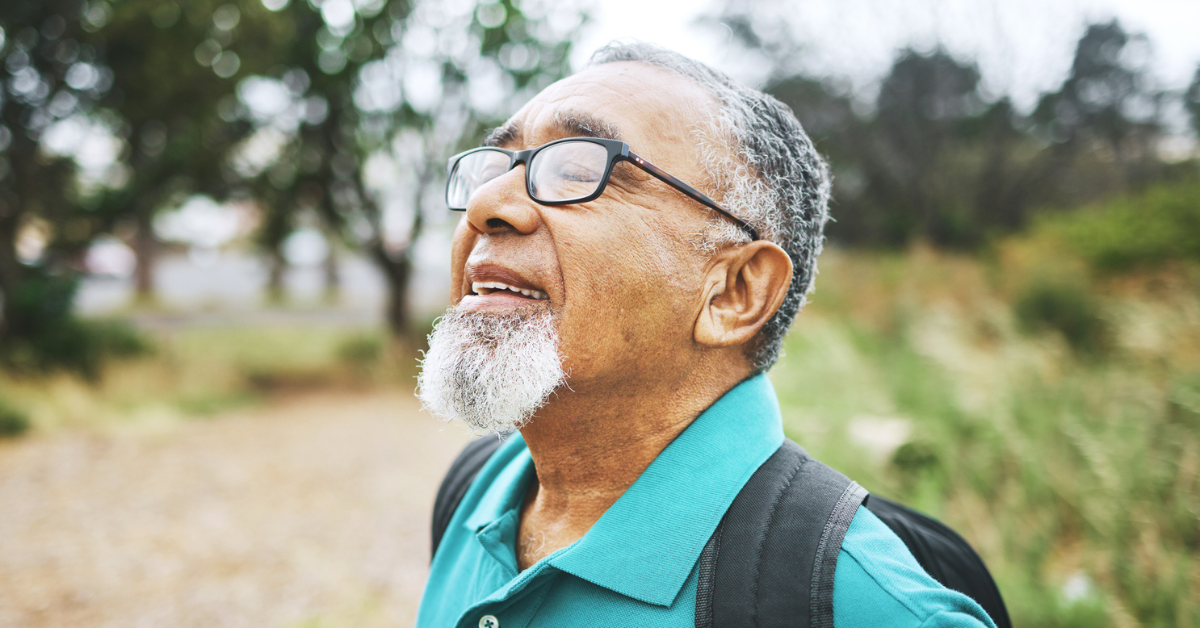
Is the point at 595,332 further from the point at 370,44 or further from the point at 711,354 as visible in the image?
the point at 370,44

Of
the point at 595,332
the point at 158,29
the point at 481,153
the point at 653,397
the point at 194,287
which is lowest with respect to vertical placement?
the point at 194,287

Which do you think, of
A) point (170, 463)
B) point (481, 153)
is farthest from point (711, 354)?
point (170, 463)

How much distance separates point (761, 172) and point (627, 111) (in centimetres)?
36

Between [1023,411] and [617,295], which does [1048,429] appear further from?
[617,295]

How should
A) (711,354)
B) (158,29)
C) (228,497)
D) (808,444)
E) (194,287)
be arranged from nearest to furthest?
(711,354), (808,444), (228,497), (158,29), (194,287)

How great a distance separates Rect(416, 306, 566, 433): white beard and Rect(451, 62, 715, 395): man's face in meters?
0.03

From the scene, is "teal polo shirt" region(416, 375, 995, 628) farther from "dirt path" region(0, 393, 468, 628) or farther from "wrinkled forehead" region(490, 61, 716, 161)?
"dirt path" region(0, 393, 468, 628)

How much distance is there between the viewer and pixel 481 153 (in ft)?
5.40

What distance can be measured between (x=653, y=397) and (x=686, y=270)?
0.30 metres

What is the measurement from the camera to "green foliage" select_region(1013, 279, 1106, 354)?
691cm

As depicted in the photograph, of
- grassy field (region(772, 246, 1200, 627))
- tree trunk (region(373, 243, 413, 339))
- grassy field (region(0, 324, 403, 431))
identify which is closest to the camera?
grassy field (region(772, 246, 1200, 627))

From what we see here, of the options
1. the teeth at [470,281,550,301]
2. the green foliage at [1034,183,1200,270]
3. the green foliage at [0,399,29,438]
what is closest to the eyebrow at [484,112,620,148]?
the teeth at [470,281,550,301]

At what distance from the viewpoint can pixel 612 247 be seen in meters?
1.37

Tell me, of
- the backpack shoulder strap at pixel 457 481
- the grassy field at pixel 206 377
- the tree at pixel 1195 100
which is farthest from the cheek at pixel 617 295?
the tree at pixel 1195 100
